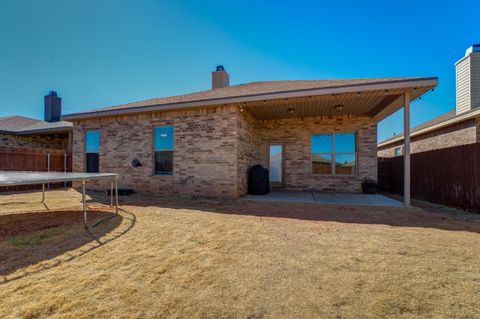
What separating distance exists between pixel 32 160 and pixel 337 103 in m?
14.2

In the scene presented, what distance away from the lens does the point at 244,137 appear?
7496mm

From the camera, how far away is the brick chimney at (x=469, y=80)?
8258mm

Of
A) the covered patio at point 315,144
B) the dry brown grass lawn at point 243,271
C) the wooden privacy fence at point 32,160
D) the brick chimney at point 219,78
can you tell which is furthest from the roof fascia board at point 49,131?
the covered patio at point 315,144

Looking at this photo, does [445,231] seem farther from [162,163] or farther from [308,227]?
[162,163]

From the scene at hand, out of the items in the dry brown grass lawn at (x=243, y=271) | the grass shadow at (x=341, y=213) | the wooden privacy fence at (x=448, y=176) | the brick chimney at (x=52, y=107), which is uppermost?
the brick chimney at (x=52, y=107)

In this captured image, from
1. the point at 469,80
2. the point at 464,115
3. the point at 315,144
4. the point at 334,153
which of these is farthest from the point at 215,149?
the point at 469,80

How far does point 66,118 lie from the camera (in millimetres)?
8719

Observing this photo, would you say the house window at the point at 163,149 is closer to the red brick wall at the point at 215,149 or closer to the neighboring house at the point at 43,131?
the red brick wall at the point at 215,149

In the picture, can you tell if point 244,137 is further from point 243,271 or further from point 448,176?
point 448,176

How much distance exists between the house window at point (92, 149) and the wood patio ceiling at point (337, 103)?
263 inches

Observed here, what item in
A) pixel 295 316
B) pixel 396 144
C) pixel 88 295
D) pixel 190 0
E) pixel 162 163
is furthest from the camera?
pixel 396 144

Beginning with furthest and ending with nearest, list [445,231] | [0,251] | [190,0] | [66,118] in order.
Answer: [66,118] < [190,0] < [445,231] < [0,251]

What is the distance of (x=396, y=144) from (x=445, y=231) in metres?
12.1

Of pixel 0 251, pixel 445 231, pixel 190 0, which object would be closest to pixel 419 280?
pixel 445 231
